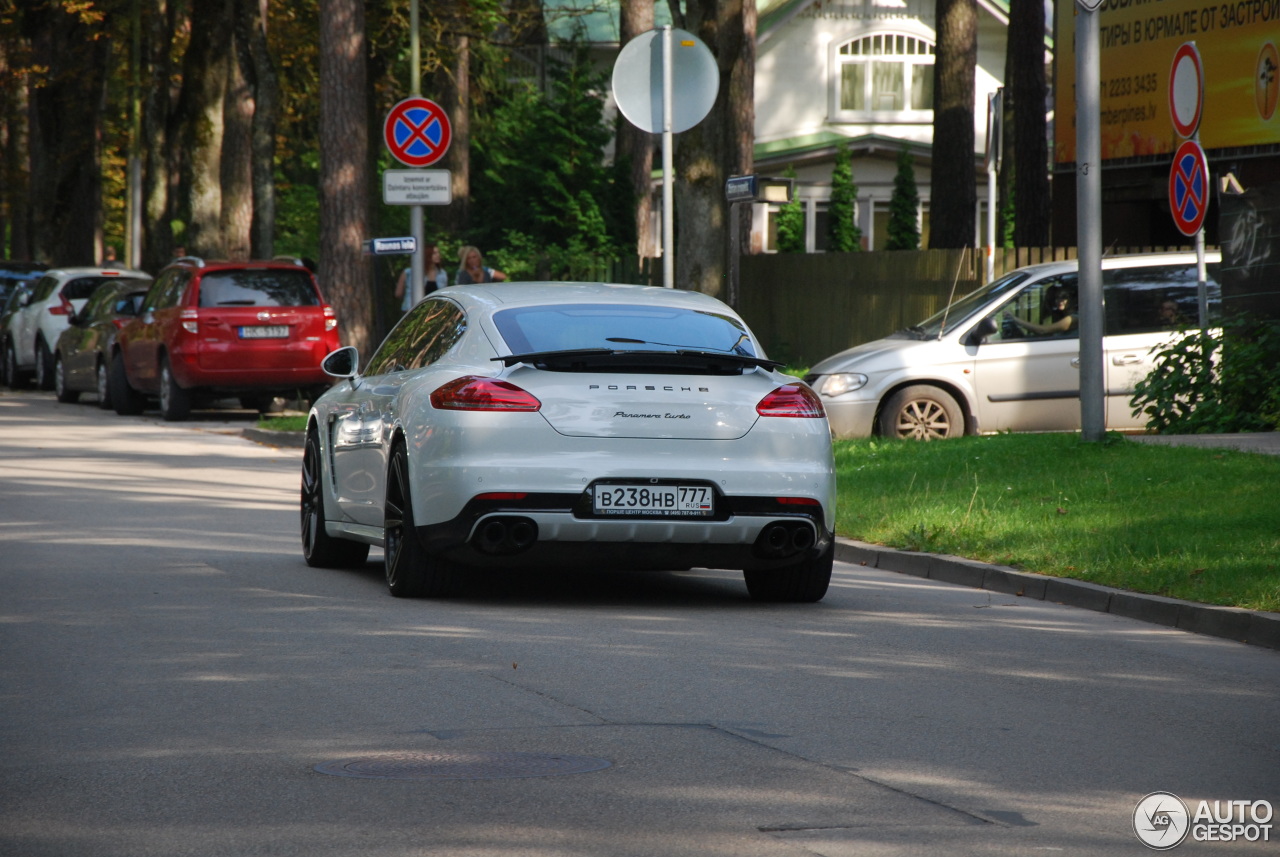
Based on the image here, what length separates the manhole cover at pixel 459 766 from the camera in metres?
5.82

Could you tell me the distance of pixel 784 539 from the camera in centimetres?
945

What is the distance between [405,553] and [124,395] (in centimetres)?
1718

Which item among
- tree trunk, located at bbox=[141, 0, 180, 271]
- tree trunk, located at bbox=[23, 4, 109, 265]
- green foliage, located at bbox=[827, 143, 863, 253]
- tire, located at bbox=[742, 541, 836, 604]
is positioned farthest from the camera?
green foliage, located at bbox=[827, 143, 863, 253]

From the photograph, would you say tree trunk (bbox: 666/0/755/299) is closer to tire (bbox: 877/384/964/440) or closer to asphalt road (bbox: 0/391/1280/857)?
tire (bbox: 877/384/964/440)

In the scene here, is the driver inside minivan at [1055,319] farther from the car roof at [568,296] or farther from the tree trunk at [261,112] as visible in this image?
the tree trunk at [261,112]

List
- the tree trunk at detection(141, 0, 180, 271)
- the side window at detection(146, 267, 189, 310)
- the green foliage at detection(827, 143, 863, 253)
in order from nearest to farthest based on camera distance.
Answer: the side window at detection(146, 267, 189, 310)
the tree trunk at detection(141, 0, 180, 271)
the green foliage at detection(827, 143, 863, 253)

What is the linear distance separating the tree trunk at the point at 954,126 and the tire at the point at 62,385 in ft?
41.9

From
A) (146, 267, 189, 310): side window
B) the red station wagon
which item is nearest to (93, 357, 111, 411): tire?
(146, 267, 189, 310): side window

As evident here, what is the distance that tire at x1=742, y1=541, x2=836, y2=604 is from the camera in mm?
9852

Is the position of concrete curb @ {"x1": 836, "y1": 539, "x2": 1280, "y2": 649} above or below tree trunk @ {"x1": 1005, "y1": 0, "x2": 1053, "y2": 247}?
below

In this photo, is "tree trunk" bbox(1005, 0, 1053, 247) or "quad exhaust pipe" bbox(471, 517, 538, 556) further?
"tree trunk" bbox(1005, 0, 1053, 247)

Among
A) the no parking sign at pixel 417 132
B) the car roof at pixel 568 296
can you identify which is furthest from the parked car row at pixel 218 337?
the car roof at pixel 568 296

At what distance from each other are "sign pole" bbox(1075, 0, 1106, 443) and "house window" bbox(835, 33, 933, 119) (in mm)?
41096

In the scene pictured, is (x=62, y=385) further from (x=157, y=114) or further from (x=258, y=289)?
(x=157, y=114)
